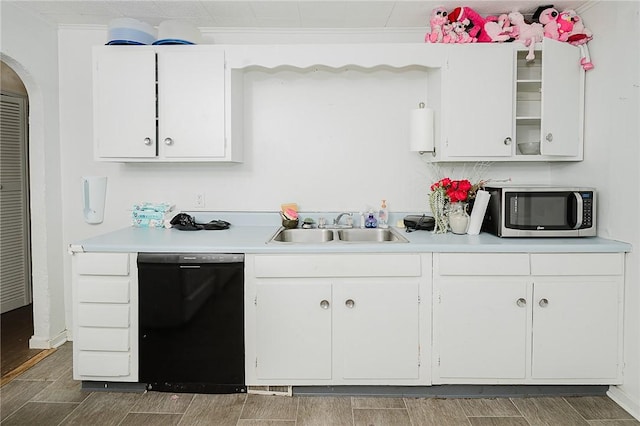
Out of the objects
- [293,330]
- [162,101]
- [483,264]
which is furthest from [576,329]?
[162,101]

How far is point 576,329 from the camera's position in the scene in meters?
2.48

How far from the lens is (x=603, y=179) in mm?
2635

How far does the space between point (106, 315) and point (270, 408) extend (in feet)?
3.36

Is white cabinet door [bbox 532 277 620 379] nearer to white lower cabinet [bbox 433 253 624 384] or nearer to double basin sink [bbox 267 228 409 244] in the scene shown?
white lower cabinet [bbox 433 253 624 384]

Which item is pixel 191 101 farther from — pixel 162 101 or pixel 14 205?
pixel 14 205

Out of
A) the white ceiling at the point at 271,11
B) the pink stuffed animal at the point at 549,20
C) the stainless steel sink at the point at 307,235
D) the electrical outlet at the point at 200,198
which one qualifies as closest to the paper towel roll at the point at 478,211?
the stainless steel sink at the point at 307,235

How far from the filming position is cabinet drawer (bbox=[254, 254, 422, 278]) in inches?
97.4

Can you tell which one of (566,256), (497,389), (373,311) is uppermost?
(566,256)

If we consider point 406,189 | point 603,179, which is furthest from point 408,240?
point 603,179

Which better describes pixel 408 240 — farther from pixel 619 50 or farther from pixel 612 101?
pixel 619 50

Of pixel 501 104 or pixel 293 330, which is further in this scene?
pixel 501 104

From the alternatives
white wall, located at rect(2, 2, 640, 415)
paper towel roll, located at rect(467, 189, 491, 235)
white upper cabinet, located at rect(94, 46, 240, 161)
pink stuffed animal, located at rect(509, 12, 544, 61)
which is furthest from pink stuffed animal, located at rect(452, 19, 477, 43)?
white upper cabinet, located at rect(94, 46, 240, 161)

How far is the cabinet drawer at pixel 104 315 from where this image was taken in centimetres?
252

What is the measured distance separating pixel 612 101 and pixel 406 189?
1289mm
